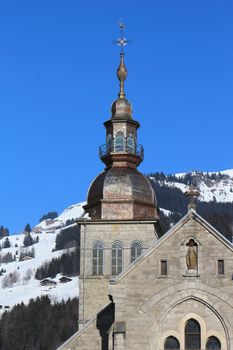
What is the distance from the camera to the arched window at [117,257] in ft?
166

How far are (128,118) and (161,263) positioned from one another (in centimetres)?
1876

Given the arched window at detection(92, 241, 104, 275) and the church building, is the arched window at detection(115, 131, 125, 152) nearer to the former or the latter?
the arched window at detection(92, 241, 104, 275)

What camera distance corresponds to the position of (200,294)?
121 feet

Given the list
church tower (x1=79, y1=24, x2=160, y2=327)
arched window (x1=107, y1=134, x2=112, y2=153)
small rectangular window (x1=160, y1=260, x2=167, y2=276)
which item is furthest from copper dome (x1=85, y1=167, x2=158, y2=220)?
small rectangular window (x1=160, y1=260, x2=167, y2=276)

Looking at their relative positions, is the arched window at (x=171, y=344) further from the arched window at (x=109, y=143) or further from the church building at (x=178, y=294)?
the arched window at (x=109, y=143)

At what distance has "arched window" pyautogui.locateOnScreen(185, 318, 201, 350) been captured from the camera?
36938 mm

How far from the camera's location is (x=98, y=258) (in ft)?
167

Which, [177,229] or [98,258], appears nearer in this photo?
[177,229]

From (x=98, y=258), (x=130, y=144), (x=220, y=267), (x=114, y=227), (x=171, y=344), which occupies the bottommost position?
(x=171, y=344)

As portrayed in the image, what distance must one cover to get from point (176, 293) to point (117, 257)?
1407 cm

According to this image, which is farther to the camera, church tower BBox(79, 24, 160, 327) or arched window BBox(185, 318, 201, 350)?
church tower BBox(79, 24, 160, 327)

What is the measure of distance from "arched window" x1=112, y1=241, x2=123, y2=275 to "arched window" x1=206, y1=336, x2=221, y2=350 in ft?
47.2

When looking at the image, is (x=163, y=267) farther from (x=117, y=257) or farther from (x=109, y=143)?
(x=109, y=143)

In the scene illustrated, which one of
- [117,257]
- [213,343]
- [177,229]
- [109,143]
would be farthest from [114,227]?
[213,343]
